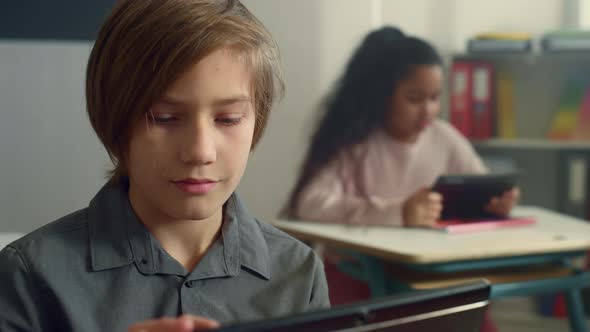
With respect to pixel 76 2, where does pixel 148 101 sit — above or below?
below

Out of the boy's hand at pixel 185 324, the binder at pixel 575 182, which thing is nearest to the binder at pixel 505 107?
the binder at pixel 575 182

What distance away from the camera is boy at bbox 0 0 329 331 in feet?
2.81

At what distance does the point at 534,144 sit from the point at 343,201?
1246 millimetres

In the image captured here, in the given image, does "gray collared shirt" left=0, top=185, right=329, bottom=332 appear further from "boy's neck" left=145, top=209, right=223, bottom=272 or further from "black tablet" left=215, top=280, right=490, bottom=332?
"black tablet" left=215, top=280, right=490, bottom=332

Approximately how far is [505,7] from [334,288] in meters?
1.58

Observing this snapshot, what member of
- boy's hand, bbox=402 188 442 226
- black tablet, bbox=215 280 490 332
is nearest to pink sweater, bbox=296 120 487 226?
boy's hand, bbox=402 188 442 226

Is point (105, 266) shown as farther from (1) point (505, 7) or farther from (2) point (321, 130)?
(1) point (505, 7)

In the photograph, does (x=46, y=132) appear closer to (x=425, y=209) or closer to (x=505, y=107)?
(x=425, y=209)

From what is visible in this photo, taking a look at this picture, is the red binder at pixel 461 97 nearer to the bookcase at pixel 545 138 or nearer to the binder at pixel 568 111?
the bookcase at pixel 545 138

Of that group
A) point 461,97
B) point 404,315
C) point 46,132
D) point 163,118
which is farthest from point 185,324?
point 461,97

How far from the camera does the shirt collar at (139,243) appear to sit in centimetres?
92

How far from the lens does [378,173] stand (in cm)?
271

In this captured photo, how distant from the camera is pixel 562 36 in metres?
3.31

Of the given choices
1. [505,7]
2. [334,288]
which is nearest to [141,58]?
[334,288]
